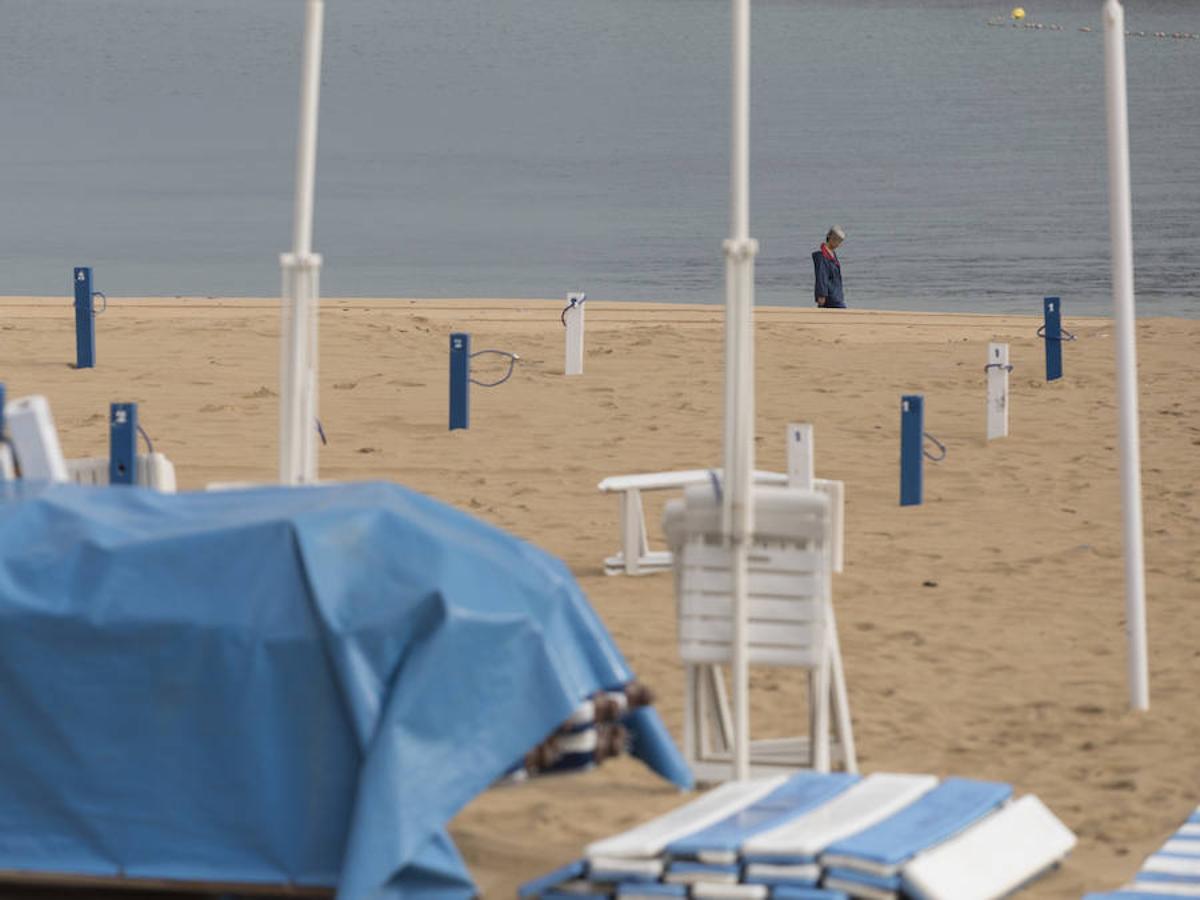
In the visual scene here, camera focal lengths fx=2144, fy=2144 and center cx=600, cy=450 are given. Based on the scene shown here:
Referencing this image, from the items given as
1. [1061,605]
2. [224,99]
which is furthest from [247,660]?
[224,99]

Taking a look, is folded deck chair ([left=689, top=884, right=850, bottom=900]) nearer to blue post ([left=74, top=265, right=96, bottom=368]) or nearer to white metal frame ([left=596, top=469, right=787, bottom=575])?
white metal frame ([left=596, top=469, right=787, bottom=575])

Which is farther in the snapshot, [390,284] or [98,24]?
[98,24]

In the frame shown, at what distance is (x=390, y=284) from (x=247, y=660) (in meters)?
32.1

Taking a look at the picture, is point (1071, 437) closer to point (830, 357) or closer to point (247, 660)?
point (830, 357)

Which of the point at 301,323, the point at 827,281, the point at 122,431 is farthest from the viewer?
the point at 827,281

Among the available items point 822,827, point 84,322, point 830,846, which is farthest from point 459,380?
point 830,846

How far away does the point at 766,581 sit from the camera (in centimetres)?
704

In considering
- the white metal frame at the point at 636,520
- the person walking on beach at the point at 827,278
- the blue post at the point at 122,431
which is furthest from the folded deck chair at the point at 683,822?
the person walking on beach at the point at 827,278

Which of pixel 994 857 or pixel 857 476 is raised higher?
pixel 857 476

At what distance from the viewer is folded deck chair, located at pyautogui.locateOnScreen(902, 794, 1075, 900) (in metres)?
5.71

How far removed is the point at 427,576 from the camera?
5.92 metres

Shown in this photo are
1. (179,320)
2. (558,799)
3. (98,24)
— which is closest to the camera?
(558,799)

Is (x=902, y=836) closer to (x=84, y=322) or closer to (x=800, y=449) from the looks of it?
(x=800, y=449)

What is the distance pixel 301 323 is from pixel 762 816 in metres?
2.44
